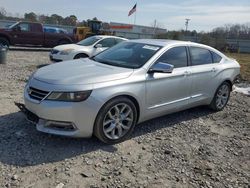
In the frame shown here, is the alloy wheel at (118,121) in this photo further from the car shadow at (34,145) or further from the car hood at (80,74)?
the car hood at (80,74)

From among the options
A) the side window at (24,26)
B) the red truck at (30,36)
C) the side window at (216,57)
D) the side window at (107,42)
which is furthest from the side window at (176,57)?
the side window at (24,26)

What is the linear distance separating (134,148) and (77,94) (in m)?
1.21

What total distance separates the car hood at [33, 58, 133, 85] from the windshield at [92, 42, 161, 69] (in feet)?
0.82

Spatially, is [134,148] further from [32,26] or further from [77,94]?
[32,26]

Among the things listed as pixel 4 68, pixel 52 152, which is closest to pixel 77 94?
pixel 52 152

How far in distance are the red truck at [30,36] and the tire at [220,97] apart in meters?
12.9

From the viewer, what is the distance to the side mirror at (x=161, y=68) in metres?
4.47

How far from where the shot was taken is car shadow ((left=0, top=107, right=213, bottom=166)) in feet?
12.0

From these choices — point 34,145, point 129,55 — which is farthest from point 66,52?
point 34,145

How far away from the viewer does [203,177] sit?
11.8 feet

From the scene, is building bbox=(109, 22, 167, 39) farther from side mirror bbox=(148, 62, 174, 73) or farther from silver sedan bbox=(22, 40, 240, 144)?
side mirror bbox=(148, 62, 174, 73)

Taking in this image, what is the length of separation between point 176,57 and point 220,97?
5.94 feet

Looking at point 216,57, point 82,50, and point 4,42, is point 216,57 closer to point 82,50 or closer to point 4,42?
point 82,50

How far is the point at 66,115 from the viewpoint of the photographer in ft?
12.3
